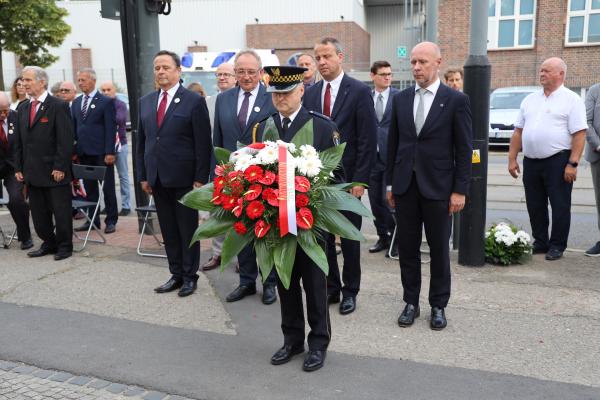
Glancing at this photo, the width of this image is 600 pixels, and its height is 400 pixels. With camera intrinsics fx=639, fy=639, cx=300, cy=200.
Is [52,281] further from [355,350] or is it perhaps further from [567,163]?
[567,163]

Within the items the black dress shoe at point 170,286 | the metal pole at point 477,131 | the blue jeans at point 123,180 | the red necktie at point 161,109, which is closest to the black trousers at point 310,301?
the black dress shoe at point 170,286

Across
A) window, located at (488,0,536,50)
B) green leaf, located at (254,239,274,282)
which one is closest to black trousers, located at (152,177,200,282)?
green leaf, located at (254,239,274,282)

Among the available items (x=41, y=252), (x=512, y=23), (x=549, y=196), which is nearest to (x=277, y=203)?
(x=549, y=196)

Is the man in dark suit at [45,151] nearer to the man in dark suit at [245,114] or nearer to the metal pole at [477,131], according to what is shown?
→ the man in dark suit at [245,114]

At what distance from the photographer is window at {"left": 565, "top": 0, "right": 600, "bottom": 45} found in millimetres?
30000

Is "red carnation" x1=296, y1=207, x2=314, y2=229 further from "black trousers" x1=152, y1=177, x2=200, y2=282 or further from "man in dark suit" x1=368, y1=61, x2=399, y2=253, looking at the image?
"man in dark suit" x1=368, y1=61, x2=399, y2=253

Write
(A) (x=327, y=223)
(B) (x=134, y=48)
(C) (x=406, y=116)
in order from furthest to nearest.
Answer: (B) (x=134, y=48), (C) (x=406, y=116), (A) (x=327, y=223)

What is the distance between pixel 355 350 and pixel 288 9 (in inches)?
1333

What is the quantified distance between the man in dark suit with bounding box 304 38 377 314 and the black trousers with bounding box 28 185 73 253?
3463 mm

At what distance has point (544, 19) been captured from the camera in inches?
1196

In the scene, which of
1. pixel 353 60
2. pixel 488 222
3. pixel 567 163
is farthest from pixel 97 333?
pixel 353 60

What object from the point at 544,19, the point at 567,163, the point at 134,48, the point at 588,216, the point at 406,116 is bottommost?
the point at 588,216

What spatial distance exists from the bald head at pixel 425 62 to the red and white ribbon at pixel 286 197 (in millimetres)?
1504

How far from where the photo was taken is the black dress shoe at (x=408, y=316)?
16.5ft
